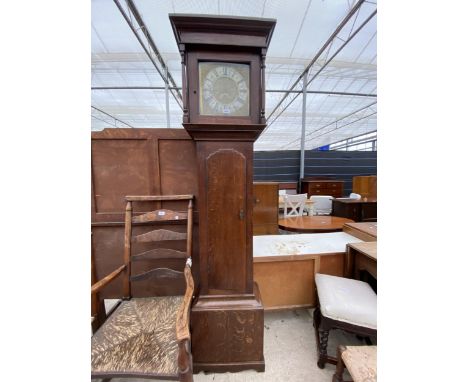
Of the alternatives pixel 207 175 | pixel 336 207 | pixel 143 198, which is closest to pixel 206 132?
pixel 207 175

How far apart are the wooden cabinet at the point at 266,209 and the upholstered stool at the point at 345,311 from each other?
2.05 metres

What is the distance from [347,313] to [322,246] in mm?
676

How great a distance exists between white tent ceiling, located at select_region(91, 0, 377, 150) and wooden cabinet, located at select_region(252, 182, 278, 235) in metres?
2.93

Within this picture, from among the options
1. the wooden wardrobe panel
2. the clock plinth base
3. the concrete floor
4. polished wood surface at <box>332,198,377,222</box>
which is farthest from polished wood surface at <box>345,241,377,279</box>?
polished wood surface at <box>332,198,377,222</box>

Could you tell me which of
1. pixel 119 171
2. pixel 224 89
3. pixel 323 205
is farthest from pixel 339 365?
pixel 323 205

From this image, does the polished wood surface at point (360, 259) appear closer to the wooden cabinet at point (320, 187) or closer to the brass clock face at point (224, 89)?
the brass clock face at point (224, 89)

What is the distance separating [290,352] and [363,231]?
48.3 inches

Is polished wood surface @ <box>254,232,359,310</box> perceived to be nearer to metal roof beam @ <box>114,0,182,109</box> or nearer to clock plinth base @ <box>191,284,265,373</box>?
clock plinth base @ <box>191,284,265,373</box>

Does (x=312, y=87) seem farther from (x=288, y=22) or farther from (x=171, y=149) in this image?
(x=171, y=149)

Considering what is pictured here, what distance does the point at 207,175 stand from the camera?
1.15 meters

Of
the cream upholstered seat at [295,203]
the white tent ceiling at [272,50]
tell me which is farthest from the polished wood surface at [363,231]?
the white tent ceiling at [272,50]

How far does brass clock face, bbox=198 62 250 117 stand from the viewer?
43.1 inches
